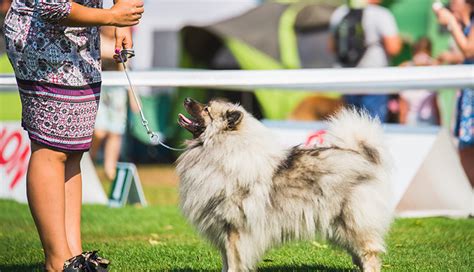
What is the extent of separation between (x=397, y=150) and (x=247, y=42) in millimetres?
5247

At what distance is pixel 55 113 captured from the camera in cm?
384

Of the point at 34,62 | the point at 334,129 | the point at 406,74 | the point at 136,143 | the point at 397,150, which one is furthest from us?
the point at 136,143

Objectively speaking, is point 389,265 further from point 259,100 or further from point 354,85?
point 259,100

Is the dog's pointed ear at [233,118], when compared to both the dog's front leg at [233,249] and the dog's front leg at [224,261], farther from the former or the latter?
the dog's front leg at [224,261]

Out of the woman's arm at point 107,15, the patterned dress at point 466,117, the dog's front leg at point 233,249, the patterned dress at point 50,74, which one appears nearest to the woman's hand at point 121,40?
the patterned dress at point 50,74

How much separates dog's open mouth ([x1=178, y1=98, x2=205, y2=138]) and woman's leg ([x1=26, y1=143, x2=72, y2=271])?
0.71m

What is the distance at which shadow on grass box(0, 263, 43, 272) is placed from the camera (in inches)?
188

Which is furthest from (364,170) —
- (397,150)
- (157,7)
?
(157,7)

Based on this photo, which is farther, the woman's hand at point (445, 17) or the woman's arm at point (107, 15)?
the woman's hand at point (445, 17)

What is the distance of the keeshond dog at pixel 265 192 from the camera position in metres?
4.26

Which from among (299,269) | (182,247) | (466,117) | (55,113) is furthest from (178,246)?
(466,117)

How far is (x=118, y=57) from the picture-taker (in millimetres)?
4281

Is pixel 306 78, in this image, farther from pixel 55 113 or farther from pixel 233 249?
pixel 55 113

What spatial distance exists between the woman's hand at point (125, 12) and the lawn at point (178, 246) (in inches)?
67.8
